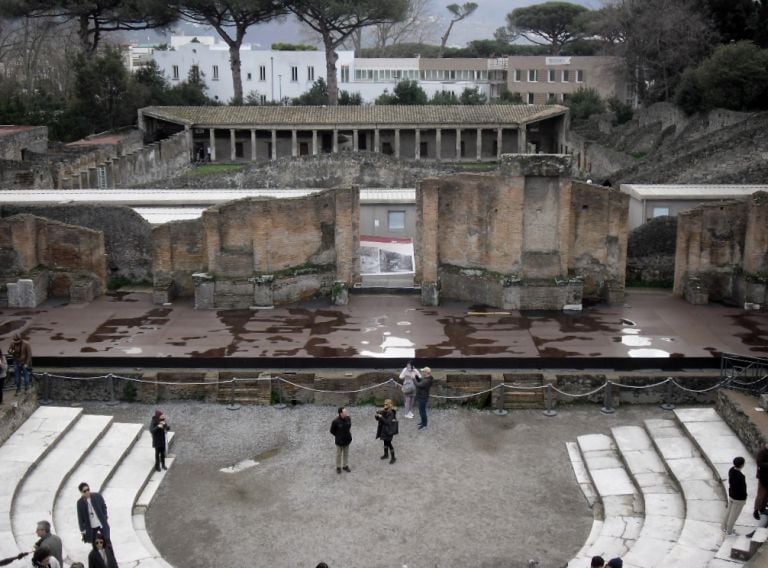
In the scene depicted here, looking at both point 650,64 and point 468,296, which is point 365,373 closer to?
point 468,296

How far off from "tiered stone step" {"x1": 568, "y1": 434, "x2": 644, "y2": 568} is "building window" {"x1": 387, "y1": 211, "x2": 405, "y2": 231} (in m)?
11.3

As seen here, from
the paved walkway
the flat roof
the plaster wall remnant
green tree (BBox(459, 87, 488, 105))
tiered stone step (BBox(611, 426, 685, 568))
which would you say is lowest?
tiered stone step (BBox(611, 426, 685, 568))

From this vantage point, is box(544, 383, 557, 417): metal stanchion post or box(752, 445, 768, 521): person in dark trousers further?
box(544, 383, 557, 417): metal stanchion post

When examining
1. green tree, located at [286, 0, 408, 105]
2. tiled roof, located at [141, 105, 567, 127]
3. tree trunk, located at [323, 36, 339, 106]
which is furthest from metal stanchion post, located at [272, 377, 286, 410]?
tree trunk, located at [323, 36, 339, 106]

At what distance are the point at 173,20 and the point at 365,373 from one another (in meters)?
45.0

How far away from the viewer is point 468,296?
25.4 m

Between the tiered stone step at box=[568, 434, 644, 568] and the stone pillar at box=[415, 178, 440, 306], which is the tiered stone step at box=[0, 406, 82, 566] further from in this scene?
the stone pillar at box=[415, 178, 440, 306]

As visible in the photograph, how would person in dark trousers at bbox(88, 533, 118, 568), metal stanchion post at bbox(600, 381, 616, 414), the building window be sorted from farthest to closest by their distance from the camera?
1. the building window
2. metal stanchion post at bbox(600, 381, 616, 414)
3. person in dark trousers at bbox(88, 533, 118, 568)

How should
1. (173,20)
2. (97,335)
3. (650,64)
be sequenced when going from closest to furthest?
(97,335)
(650,64)
(173,20)

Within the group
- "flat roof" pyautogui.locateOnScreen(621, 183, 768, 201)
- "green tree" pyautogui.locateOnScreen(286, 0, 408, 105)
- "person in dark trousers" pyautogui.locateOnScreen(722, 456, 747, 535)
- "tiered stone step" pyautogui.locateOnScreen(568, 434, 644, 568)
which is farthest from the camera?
"green tree" pyautogui.locateOnScreen(286, 0, 408, 105)

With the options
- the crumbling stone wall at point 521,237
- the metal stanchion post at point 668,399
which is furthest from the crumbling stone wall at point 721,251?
the metal stanchion post at point 668,399

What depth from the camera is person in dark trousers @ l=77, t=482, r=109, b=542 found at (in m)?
14.0

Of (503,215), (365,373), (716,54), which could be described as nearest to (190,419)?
(365,373)

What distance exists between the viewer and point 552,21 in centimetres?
8256
